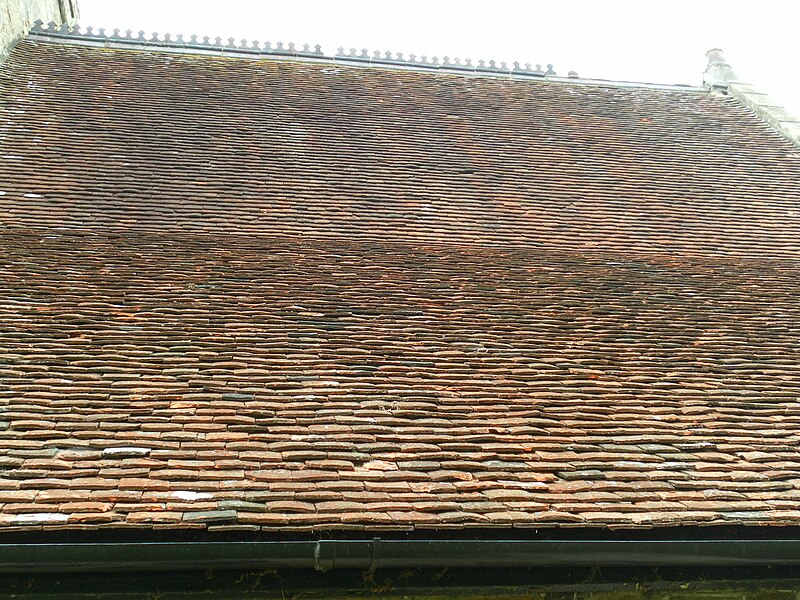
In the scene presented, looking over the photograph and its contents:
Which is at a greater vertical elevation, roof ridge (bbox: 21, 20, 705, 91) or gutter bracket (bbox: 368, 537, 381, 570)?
roof ridge (bbox: 21, 20, 705, 91)

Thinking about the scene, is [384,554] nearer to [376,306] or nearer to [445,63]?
[376,306]

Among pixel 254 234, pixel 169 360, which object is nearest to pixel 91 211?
pixel 254 234

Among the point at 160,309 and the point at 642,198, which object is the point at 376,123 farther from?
the point at 160,309

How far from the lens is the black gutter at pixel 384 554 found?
2.90m

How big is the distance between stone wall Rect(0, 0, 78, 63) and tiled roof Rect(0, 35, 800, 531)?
0.24 m

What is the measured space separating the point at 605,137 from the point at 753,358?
482cm

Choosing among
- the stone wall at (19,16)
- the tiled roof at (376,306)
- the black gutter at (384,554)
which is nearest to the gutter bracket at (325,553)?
the black gutter at (384,554)

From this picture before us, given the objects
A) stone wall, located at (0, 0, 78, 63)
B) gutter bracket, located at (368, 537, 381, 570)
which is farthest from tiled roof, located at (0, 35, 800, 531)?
stone wall, located at (0, 0, 78, 63)

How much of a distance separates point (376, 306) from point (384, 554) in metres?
2.33

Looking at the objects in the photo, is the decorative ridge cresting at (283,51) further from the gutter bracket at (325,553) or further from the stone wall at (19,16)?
the gutter bracket at (325,553)

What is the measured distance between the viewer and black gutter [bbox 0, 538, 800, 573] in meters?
2.90

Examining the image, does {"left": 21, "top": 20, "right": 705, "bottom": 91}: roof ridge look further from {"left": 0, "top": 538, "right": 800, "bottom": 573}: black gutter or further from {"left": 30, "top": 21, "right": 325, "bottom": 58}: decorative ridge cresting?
{"left": 0, "top": 538, "right": 800, "bottom": 573}: black gutter

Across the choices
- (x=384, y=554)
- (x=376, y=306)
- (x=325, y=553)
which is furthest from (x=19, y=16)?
(x=384, y=554)

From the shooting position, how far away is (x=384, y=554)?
3.06 m
